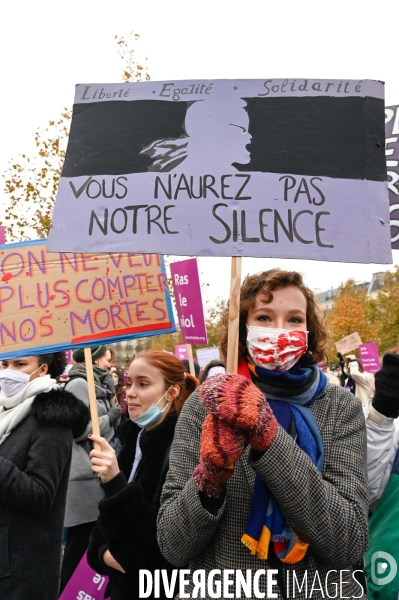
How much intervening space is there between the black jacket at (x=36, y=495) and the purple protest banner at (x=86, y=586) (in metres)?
0.13

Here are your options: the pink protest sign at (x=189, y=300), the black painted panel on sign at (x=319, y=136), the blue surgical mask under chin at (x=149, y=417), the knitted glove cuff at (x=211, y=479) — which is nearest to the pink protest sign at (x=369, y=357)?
the pink protest sign at (x=189, y=300)

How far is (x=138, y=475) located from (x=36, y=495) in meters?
0.52

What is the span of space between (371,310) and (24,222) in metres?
36.4

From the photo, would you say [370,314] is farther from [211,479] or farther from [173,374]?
[211,479]

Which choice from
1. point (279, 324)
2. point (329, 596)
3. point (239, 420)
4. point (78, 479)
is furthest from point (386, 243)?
point (78, 479)

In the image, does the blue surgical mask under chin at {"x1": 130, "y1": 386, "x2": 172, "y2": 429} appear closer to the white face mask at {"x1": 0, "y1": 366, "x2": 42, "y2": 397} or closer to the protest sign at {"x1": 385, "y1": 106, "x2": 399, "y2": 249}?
the white face mask at {"x1": 0, "y1": 366, "x2": 42, "y2": 397}

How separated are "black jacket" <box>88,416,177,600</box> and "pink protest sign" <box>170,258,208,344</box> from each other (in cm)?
338

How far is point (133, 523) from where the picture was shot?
2.56 meters

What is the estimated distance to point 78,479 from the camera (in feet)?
15.7

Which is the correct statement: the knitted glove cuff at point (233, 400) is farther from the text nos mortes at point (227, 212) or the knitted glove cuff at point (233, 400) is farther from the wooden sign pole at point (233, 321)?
the text nos mortes at point (227, 212)

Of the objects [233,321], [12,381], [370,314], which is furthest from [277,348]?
[370,314]

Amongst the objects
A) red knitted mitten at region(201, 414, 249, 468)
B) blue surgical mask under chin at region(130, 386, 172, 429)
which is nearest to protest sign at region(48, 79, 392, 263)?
red knitted mitten at region(201, 414, 249, 468)

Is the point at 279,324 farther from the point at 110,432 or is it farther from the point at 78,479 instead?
the point at 110,432

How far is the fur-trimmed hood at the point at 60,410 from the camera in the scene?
3266 millimetres
